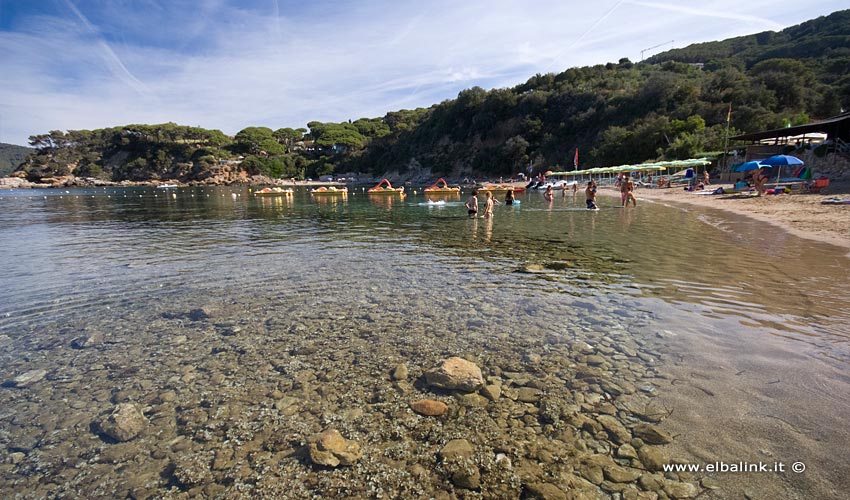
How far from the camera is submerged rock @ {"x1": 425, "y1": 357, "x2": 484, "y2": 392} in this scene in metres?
4.55

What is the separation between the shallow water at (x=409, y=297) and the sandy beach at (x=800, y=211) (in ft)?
3.40

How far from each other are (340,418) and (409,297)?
4.16 m

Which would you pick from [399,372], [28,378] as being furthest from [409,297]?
[28,378]

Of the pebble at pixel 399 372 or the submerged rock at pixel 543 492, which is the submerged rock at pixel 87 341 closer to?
the pebble at pixel 399 372

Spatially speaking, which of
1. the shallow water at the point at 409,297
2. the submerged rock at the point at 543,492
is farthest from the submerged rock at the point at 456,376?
the submerged rock at the point at 543,492

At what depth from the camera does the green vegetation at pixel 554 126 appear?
60.4 metres

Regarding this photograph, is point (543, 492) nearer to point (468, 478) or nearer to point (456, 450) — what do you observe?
point (468, 478)

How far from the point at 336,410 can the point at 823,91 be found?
88277mm

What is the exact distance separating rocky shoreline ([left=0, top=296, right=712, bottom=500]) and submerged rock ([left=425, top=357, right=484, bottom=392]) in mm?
19

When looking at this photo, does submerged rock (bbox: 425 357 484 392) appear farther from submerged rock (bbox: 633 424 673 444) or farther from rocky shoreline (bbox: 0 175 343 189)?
rocky shoreline (bbox: 0 175 343 189)

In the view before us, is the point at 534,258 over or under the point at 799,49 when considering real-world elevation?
under

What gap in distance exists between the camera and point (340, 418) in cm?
405

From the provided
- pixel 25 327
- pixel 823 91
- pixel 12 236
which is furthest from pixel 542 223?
pixel 823 91

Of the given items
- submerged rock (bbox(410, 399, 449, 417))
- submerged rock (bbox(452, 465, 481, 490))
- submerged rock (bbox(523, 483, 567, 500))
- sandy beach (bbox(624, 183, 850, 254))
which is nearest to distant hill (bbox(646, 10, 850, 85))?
sandy beach (bbox(624, 183, 850, 254))
